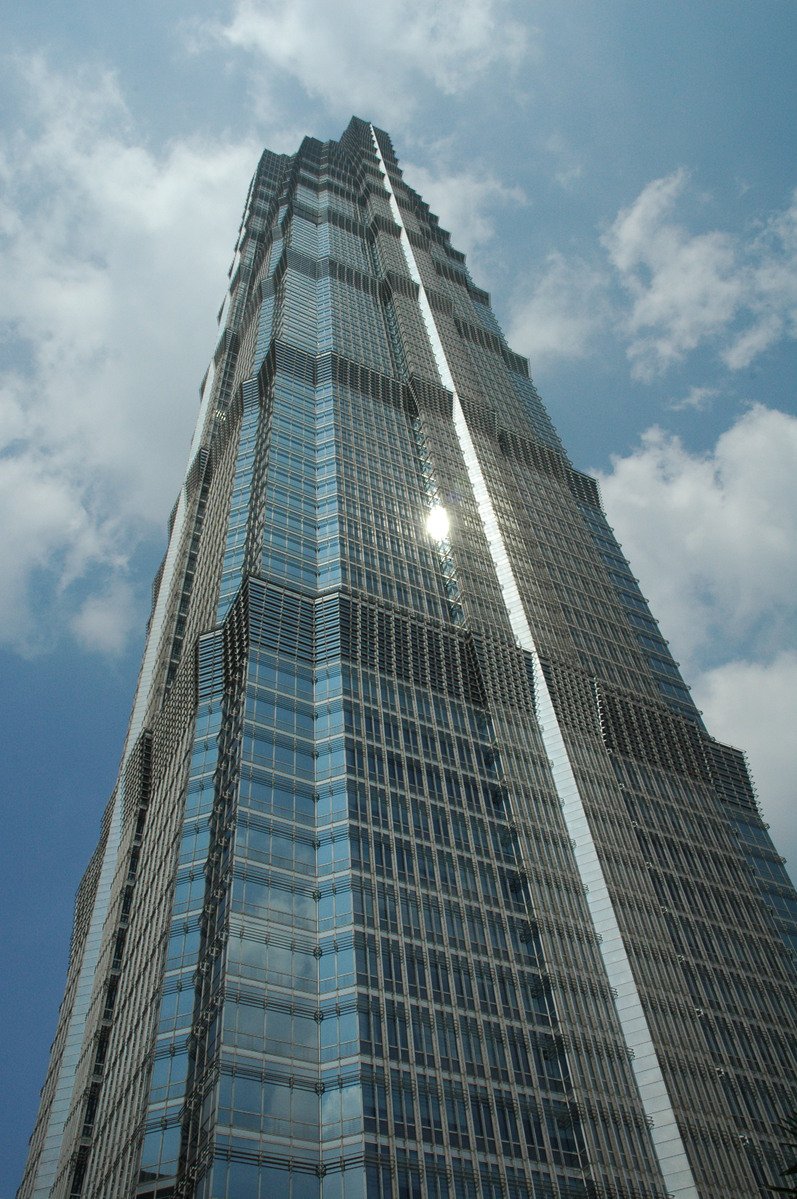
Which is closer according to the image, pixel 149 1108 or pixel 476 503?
pixel 149 1108

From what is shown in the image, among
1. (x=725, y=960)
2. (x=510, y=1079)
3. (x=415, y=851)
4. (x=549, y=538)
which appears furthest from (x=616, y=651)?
(x=510, y=1079)

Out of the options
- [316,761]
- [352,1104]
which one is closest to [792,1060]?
[352,1104]

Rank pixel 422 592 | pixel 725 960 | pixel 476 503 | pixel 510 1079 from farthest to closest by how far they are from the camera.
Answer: pixel 476 503 → pixel 422 592 → pixel 725 960 → pixel 510 1079

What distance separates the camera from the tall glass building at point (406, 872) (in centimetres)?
5162

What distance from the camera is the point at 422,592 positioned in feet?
287

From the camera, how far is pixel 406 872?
62.9 metres

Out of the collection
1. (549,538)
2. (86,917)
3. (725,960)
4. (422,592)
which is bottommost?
(725,960)

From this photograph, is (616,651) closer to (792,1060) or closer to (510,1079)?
(792,1060)

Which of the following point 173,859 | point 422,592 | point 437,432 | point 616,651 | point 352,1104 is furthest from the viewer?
point 437,432

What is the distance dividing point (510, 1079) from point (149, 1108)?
20228 millimetres

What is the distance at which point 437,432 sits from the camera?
11281 centimetres

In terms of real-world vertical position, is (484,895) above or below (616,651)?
below

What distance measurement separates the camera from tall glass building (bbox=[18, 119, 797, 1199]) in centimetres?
5162

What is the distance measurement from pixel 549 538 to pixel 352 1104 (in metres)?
69.2
